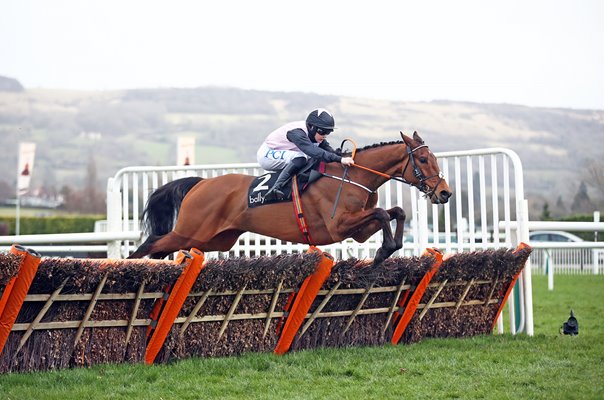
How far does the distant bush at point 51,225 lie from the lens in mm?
24422

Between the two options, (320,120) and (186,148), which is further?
(186,148)

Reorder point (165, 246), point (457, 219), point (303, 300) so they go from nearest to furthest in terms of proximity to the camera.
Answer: point (303, 300) < point (457, 219) < point (165, 246)

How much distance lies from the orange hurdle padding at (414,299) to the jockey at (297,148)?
1504 millimetres

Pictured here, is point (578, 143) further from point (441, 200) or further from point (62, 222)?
point (441, 200)

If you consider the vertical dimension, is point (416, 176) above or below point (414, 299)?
above

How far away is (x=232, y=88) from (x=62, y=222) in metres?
9.94

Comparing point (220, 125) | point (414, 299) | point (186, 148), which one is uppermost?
point (220, 125)

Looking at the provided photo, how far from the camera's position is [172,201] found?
871cm

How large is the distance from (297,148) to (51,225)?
18180mm

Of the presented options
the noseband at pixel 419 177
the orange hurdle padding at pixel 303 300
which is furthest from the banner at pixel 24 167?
the orange hurdle padding at pixel 303 300

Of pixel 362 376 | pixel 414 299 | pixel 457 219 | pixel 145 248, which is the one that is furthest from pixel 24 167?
pixel 362 376

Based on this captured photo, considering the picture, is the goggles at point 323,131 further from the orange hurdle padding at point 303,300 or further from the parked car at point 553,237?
the parked car at point 553,237

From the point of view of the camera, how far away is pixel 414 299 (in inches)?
250

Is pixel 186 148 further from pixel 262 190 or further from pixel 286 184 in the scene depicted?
pixel 286 184
